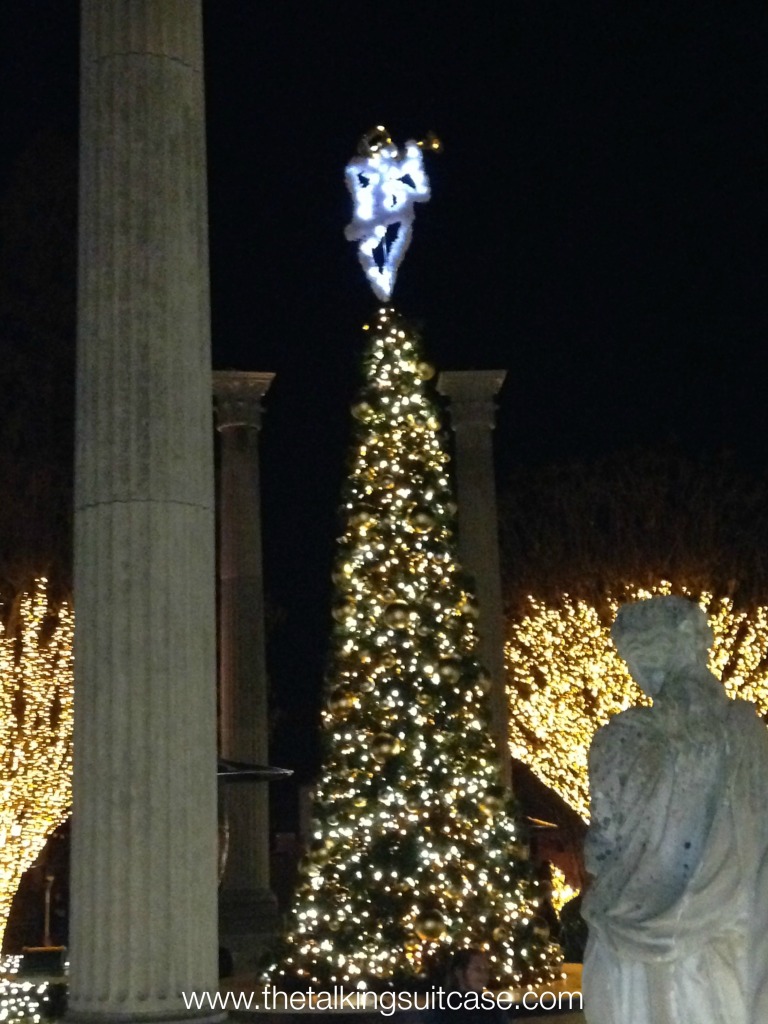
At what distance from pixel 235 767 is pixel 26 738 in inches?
197

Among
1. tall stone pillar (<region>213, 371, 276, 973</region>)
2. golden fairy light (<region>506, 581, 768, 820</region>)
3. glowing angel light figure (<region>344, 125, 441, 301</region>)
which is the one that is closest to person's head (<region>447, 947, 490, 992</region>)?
glowing angel light figure (<region>344, 125, 441, 301</region>)

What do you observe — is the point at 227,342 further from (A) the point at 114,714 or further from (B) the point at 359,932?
(A) the point at 114,714

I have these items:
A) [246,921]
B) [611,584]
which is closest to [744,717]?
[246,921]

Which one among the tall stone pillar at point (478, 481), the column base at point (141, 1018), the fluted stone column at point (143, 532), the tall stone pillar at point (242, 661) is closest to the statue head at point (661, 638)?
the fluted stone column at point (143, 532)

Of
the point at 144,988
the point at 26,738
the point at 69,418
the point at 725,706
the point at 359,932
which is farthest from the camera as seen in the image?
the point at 69,418

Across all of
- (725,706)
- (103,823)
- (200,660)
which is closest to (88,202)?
(200,660)

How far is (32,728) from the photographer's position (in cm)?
2397

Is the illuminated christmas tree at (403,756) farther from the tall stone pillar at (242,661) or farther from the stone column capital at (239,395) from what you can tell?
the stone column capital at (239,395)

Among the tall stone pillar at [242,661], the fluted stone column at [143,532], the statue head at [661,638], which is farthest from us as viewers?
the tall stone pillar at [242,661]

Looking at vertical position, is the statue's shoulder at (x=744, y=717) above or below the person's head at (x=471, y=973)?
above

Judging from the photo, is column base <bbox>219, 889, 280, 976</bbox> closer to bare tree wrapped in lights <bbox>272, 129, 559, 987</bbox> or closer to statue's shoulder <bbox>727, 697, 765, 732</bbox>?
bare tree wrapped in lights <bbox>272, 129, 559, 987</bbox>

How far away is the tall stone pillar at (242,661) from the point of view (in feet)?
80.8

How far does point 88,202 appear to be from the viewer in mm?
10250

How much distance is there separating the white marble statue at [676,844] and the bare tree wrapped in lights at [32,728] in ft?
62.6
